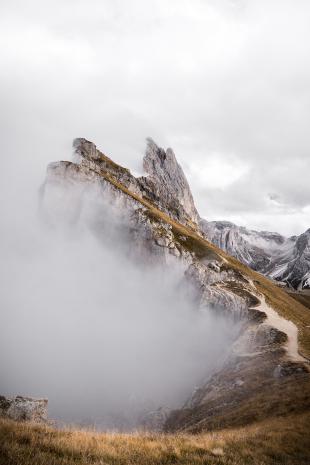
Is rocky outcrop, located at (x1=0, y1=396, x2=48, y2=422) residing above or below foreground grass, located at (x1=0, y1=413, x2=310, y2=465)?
below

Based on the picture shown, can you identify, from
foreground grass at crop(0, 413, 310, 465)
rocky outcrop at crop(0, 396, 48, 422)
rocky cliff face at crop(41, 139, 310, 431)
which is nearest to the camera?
foreground grass at crop(0, 413, 310, 465)

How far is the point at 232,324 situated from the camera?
73.1m

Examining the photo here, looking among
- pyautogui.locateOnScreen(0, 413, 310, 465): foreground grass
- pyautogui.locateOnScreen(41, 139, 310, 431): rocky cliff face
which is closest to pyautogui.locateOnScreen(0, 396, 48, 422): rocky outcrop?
pyautogui.locateOnScreen(0, 413, 310, 465): foreground grass

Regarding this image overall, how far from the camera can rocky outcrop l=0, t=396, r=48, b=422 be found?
2144 centimetres

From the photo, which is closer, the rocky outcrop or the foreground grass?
the foreground grass

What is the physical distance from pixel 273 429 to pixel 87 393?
70509mm

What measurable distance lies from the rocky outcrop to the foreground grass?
657 centimetres

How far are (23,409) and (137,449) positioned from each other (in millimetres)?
11321

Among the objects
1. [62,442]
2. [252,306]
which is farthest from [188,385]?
[62,442]

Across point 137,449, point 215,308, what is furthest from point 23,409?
point 215,308

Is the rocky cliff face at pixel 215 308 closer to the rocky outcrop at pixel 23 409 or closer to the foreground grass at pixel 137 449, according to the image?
the foreground grass at pixel 137 449

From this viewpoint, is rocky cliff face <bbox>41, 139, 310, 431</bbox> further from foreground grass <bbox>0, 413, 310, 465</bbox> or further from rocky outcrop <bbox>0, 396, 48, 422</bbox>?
rocky outcrop <bbox>0, 396, 48, 422</bbox>

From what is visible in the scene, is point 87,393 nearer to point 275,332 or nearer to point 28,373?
point 28,373

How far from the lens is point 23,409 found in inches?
872
